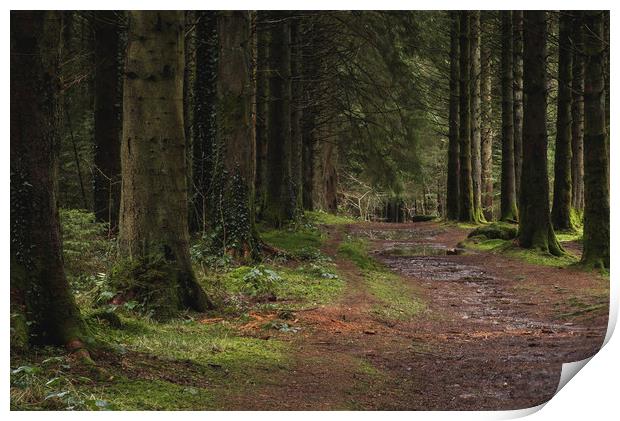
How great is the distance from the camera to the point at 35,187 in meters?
4.18

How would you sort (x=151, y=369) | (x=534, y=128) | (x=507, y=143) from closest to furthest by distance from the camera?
1. (x=151, y=369)
2. (x=534, y=128)
3. (x=507, y=143)

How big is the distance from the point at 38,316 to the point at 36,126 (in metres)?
1.11

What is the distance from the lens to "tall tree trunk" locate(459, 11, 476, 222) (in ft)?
67.1

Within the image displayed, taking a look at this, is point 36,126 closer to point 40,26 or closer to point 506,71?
point 40,26

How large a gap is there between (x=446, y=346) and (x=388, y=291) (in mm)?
2993

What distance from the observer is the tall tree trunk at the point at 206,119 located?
34.1 ft

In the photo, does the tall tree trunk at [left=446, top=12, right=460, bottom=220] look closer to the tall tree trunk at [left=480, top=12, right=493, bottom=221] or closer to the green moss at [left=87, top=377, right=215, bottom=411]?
the tall tree trunk at [left=480, top=12, right=493, bottom=221]

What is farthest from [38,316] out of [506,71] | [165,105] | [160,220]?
[506,71]

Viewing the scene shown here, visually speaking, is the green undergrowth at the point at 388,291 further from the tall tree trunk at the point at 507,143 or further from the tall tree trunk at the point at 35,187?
the tall tree trunk at the point at 507,143

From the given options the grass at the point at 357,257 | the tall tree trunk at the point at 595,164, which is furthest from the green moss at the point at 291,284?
the tall tree trunk at the point at 595,164

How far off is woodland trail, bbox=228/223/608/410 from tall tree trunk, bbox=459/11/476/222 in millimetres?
10004

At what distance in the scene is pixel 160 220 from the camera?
640 cm

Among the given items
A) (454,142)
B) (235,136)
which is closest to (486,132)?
(454,142)

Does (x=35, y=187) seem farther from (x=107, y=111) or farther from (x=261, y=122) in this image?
(x=261, y=122)
